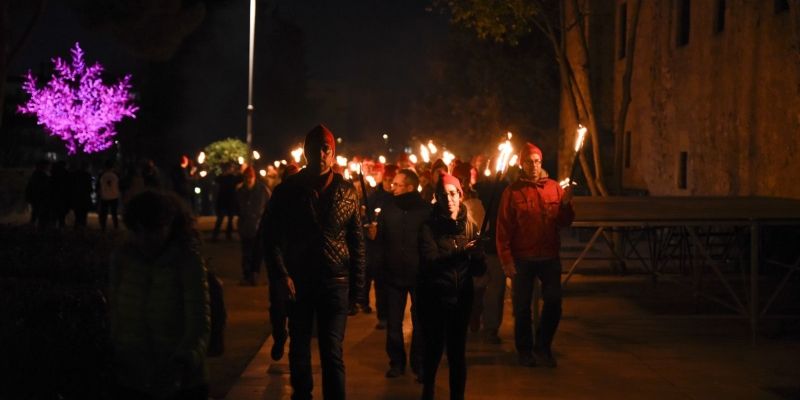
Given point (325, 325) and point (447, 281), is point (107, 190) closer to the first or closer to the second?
point (447, 281)

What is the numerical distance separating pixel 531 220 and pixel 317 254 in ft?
9.86

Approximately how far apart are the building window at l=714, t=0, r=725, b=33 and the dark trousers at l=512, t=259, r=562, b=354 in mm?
14943

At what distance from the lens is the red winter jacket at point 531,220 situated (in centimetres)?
943

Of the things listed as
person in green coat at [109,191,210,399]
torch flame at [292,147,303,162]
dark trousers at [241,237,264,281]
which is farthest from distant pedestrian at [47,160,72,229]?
person in green coat at [109,191,210,399]

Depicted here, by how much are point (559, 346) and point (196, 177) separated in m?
26.0

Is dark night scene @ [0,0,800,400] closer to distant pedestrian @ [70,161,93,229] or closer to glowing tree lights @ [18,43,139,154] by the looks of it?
distant pedestrian @ [70,161,93,229]

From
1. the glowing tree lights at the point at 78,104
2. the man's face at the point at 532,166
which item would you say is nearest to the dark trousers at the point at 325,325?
the man's face at the point at 532,166

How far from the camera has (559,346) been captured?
1115 cm

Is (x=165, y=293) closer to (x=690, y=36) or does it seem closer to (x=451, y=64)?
(x=690, y=36)

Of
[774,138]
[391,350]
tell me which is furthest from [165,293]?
[774,138]

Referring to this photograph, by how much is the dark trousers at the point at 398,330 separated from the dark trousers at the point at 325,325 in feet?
7.02

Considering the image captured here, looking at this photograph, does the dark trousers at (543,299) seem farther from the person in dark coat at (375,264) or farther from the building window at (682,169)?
the building window at (682,169)

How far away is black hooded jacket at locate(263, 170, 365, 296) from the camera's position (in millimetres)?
6949

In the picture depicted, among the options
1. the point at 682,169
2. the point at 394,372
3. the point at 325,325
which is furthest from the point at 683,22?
the point at 325,325
